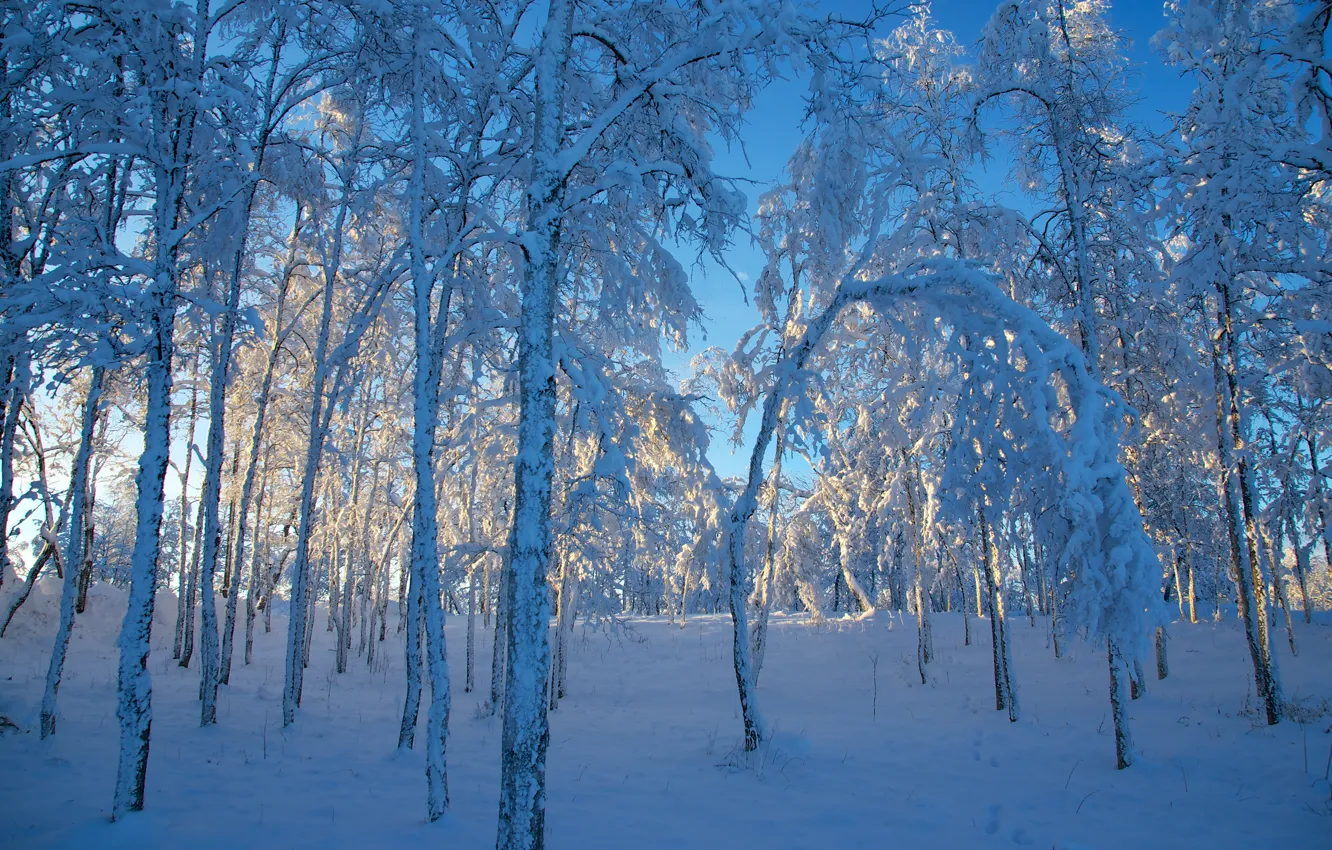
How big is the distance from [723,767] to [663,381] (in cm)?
790

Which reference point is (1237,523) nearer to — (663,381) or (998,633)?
(998,633)

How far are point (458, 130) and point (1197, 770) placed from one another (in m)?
13.5

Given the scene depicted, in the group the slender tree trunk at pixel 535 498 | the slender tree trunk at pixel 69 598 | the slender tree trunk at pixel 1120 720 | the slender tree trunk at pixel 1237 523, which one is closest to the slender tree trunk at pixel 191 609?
the slender tree trunk at pixel 69 598

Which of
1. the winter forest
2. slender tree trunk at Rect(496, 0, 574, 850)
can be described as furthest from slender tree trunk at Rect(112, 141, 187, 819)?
slender tree trunk at Rect(496, 0, 574, 850)

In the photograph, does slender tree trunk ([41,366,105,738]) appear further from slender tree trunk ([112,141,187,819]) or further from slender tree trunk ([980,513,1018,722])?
slender tree trunk ([980,513,1018,722])

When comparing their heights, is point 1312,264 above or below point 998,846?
above

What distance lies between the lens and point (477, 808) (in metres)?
6.50

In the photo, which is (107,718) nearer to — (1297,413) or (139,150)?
(139,150)

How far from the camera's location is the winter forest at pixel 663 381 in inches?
206

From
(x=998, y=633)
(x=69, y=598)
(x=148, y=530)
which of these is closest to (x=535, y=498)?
(x=148, y=530)

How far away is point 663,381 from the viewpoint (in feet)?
44.1

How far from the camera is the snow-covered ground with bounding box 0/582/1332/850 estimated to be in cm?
579

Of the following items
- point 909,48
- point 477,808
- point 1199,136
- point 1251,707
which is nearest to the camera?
point 477,808

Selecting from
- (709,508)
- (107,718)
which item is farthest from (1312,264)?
(107,718)
